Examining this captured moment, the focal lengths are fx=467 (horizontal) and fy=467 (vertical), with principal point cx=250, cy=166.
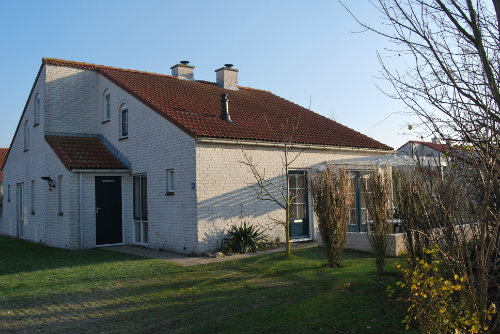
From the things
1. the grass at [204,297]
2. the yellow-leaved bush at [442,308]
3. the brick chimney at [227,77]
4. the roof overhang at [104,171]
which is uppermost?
the brick chimney at [227,77]

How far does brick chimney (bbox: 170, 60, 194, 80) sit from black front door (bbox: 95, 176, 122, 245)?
657 cm

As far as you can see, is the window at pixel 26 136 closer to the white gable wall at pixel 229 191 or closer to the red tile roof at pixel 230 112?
the red tile roof at pixel 230 112

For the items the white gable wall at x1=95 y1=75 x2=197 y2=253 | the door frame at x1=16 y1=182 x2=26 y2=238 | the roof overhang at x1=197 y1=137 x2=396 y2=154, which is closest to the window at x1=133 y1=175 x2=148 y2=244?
the white gable wall at x1=95 y1=75 x2=197 y2=253

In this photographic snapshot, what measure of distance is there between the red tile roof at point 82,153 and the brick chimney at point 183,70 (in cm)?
486

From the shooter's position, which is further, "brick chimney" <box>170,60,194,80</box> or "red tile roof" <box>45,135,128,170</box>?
"brick chimney" <box>170,60,194,80</box>

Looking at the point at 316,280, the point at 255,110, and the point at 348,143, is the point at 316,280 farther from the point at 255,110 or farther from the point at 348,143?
the point at 255,110

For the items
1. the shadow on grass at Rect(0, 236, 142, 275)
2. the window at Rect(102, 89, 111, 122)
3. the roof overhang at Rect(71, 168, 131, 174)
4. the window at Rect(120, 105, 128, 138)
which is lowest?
the shadow on grass at Rect(0, 236, 142, 275)

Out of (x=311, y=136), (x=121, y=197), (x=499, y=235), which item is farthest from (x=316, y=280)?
(x=121, y=197)

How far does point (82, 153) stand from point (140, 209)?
10.7 feet

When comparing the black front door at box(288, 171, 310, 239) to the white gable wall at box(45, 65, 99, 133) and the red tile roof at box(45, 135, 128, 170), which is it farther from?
the white gable wall at box(45, 65, 99, 133)

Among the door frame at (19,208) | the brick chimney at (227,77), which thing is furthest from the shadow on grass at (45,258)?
the brick chimney at (227,77)

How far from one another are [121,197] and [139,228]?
1381mm

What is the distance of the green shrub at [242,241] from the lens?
13398 millimetres

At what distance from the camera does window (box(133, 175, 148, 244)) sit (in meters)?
15.9
